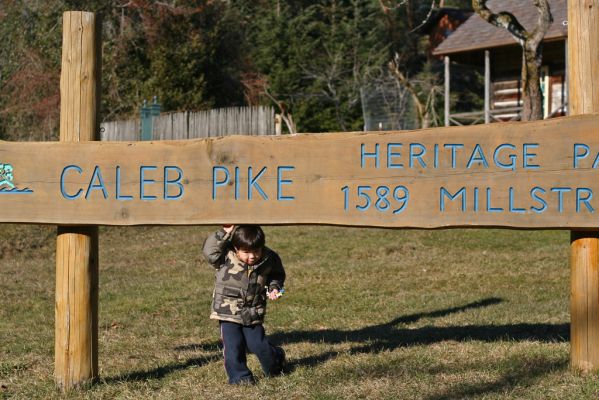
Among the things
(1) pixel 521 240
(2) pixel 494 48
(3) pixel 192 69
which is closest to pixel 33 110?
(3) pixel 192 69

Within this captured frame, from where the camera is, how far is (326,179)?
5203 millimetres

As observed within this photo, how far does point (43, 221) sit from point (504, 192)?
2582 mm

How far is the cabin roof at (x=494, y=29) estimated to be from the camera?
78.8ft

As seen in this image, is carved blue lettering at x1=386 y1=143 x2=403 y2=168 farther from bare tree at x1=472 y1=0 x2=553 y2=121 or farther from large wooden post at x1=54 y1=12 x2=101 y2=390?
bare tree at x1=472 y1=0 x2=553 y2=121

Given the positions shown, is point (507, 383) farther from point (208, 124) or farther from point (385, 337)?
point (208, 124)

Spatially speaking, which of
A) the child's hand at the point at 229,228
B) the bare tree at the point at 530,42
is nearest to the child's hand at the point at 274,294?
the child's hand at the point at 229,228

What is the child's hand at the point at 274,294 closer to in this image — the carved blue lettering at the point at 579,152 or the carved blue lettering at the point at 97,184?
the carved blue lettering at the point at 97,184

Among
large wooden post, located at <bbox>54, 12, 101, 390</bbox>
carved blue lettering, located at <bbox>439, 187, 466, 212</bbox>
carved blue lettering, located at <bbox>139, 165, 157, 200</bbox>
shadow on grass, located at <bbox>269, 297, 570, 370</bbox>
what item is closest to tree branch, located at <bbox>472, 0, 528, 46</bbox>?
shadow on grass, located at <bbox>269, 297, 570, 370</bbox>

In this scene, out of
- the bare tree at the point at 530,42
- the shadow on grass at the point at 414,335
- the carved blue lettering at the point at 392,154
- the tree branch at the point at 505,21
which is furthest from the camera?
the tree branch at the point at 505,21

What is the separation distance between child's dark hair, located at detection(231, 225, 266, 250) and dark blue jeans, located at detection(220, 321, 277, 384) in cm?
49

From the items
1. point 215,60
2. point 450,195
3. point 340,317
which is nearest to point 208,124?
point 215,60

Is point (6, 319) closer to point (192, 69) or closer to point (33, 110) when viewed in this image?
point (33, 110)

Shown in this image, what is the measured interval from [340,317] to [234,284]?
115 inches

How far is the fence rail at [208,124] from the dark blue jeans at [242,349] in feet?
49.3
